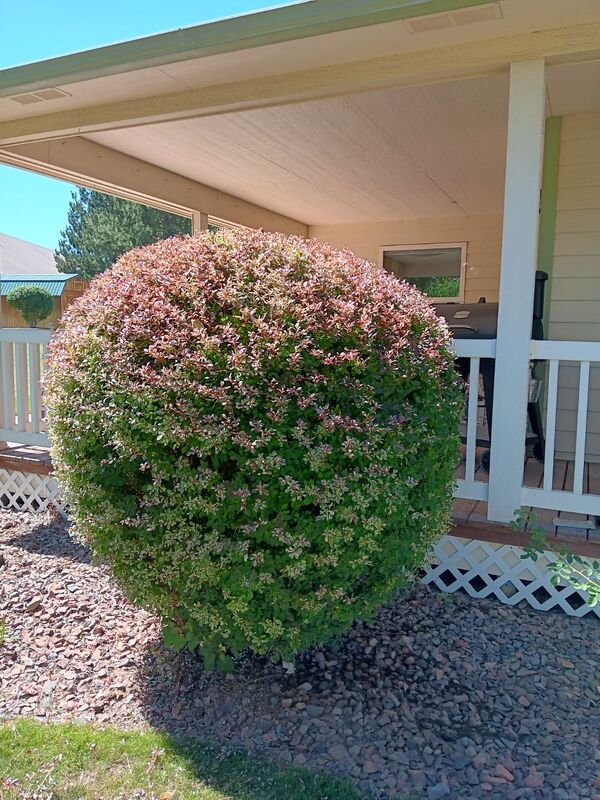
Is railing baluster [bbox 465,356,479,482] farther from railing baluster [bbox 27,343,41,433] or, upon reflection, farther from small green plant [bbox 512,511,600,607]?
railing baluster [bbox 27,343,41,433]

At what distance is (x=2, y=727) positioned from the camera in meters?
2.21

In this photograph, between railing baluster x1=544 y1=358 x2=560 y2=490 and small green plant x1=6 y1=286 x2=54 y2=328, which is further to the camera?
small green plant x1=6 y1=286 x2=54 y2=328

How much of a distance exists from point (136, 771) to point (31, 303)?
14.7 meters

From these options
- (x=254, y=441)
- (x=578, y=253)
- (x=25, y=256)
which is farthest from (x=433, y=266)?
(x=25, y=256)

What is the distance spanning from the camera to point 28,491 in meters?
4.60

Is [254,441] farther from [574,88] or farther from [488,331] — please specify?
[574,88]

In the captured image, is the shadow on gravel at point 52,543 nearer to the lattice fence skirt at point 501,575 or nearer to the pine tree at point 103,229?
the lattice fence skirt at point 501,575

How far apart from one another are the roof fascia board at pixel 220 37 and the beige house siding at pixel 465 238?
5552mm

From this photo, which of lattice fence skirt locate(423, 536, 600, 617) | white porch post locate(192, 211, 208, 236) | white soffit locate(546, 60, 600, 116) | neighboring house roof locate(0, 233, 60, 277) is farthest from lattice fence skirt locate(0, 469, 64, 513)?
neighboring house roof locate(0, 233, 60, 277)

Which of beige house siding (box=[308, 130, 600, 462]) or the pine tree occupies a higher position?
the pine tree

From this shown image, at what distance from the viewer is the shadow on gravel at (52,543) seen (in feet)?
12.4

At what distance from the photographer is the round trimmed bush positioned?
1.98 meters

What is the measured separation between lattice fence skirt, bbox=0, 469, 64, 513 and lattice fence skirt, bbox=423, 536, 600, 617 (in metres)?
2.80

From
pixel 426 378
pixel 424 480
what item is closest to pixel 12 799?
pixel 424 480
